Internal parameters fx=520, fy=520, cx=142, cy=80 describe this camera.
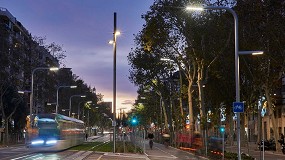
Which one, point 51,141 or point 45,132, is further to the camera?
point 51,141

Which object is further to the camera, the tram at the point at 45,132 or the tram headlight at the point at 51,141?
the tram headlight at the point at 51,141

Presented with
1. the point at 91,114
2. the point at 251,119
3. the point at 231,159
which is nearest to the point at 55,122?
the point at 231,159

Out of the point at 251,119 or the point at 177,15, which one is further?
the point at 251,119

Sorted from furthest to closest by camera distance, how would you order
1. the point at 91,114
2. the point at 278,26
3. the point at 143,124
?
1. the point at 91,114
2. the point at 143,124
3. the point at 278,26

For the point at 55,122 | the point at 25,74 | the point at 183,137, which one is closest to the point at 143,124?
the point at 25,74

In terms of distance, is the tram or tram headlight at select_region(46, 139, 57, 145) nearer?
the tram

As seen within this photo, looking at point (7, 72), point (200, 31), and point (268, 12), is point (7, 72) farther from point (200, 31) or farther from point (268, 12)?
point (268, 12)

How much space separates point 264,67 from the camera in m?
46.6

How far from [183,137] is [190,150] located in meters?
5.47

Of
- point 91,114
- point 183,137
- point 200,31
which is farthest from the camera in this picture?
point 91,114

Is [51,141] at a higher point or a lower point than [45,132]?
lower

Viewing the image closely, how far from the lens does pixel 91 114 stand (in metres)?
152

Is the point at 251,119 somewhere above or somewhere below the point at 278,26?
below

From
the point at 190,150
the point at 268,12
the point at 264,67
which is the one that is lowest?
the point at 190,150
